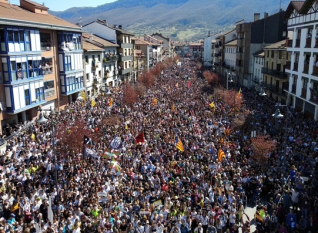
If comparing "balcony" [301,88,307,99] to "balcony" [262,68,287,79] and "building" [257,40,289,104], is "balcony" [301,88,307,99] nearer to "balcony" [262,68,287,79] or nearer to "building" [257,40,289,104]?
"building" [257,40,289,104]

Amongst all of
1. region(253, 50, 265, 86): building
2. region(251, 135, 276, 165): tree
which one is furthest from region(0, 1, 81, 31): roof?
region(253, 50, 265, 86): building

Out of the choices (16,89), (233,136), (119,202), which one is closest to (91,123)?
(16,89)

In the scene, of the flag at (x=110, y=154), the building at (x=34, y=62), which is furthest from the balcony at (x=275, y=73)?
the flag at (x=110, y=154)

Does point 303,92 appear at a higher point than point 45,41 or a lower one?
lower

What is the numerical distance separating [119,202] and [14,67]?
61.4 feet

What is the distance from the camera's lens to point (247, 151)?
929 inches

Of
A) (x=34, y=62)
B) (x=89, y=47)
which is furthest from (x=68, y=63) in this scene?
(x=89, y=47)

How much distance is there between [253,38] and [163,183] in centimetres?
4830

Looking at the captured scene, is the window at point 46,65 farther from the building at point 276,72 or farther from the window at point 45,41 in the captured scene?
the building at point 276,72

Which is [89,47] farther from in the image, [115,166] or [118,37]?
[115,166]

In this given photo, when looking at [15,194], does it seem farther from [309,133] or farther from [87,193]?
[309,133]

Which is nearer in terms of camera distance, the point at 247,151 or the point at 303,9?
the point at 247,151

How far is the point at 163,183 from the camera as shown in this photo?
59.7 ft

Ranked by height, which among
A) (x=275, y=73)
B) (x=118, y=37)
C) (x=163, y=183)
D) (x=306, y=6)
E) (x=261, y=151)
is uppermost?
(x=306, y=6)
